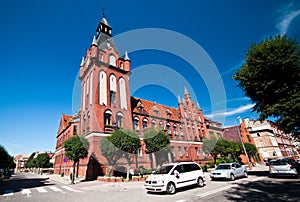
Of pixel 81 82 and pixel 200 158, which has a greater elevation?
pixel 81 82

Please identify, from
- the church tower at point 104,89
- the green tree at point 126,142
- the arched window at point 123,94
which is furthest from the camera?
the arched window at point 123,94

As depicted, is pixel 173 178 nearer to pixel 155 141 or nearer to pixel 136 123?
pixel 155 141

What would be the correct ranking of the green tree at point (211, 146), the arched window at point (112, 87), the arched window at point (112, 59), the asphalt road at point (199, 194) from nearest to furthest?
the asphalt road at point (199, 194)
the arched window at point (112, 87)
the green tree at point (211, 146)
the arched window at point (112, 59)

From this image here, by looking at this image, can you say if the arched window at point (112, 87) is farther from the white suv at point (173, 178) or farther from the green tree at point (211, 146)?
the green tree at point (211, 146)

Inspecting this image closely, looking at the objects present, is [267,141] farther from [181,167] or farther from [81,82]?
[81,82]

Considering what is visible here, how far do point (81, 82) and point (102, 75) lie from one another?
271 inches

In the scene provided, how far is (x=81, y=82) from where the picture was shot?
30.9 meters

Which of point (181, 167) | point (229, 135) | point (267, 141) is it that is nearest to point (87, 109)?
point (181, 167)

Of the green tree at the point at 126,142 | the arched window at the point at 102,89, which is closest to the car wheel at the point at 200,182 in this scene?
the green tree at the point at 126,142

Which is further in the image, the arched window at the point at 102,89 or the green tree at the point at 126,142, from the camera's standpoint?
the arched window at the point at 102,89

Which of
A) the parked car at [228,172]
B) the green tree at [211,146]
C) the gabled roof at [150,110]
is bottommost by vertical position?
the parked car at [228,172]

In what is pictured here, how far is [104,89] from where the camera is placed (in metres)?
25.7

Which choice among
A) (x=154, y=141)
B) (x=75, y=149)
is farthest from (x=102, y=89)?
(x=154, y=141)

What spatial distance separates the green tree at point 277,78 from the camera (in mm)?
13078
